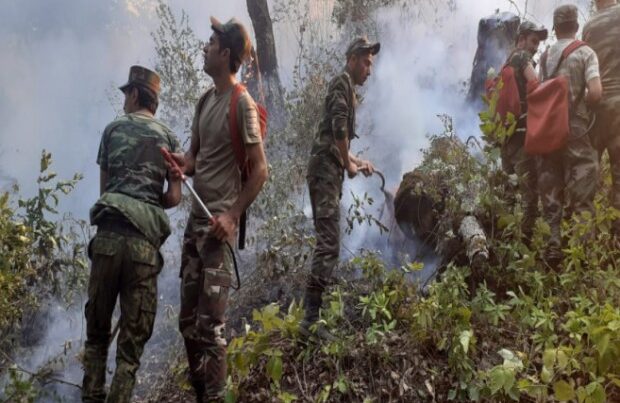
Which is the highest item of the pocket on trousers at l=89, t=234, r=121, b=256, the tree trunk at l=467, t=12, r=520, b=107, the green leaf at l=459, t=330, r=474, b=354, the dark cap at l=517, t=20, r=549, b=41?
the tree trunk at l=467, t=12, r=520, b=107

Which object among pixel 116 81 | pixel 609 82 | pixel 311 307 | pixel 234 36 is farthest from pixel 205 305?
pixel 116 81

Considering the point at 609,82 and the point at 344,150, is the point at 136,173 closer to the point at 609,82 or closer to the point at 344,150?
the point at 344,150

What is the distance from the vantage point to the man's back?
5.31 metres

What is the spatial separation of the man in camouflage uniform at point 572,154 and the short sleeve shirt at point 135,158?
3433 millimetres

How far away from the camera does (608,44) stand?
535 cm

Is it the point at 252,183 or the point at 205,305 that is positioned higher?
the point at 252,183

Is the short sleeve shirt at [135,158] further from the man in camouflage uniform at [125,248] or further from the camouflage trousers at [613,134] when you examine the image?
the camouflage trousers at [613,134]

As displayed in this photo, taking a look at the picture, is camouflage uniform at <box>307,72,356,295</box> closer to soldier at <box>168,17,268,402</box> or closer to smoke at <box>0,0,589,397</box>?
soldier at <box>168,17,268,402</box>

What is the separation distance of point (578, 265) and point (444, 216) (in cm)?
171

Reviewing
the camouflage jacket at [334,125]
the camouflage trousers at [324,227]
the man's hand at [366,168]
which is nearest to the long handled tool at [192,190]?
the camouflage trousers at [324,227]

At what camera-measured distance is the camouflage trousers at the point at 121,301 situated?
3.47 meters

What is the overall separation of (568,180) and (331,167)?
219 centimetres

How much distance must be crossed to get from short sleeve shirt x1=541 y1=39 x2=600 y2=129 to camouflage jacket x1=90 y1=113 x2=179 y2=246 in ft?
11.8

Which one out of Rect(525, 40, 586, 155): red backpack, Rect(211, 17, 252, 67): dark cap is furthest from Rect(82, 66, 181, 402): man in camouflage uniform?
Rect(525, 40, 586, 155): red backpack
